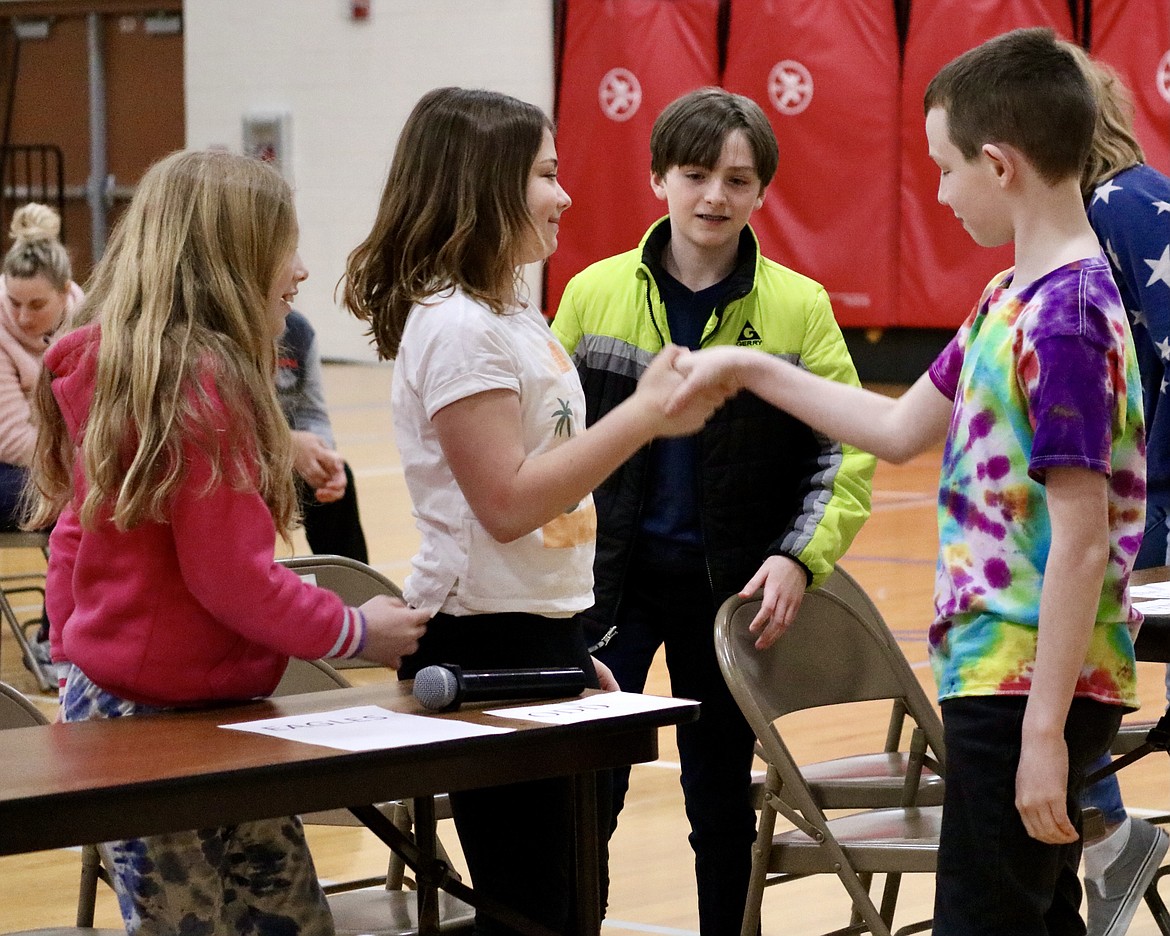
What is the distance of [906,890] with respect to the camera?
382 centimetres

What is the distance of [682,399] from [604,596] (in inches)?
33.1

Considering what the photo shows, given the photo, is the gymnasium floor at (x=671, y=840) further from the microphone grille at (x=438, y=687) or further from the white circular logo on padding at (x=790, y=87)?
the white circular logo on padding at (x=790, y=87)

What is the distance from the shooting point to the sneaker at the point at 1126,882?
10.2 feet

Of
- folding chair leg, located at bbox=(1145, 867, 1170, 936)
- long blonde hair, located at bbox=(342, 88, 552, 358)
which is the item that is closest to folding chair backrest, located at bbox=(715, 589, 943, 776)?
folding chair leg, located at bbox=(1145, 867, 1170, 936)

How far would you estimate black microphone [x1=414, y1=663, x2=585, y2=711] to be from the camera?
2.13m

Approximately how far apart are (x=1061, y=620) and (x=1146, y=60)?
9.44 m

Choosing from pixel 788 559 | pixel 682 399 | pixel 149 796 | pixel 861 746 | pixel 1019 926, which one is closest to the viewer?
pixel 149 796

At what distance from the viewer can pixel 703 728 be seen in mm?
3092

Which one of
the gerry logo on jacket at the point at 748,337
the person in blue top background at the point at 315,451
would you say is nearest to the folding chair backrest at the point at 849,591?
the gerry logo on jacket at the point at 748,337

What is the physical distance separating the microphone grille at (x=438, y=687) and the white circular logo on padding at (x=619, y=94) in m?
10.9

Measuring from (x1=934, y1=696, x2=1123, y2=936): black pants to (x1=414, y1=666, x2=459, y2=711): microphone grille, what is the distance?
0.60 m

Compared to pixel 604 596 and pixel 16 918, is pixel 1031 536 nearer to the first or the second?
pixel 604 596

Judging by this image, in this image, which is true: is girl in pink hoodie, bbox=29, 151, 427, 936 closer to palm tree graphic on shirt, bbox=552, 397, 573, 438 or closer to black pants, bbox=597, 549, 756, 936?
palm tree graphic on shirt, bbox=552, 397, 573, 438

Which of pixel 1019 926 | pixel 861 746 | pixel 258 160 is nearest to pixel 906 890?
pixel 861 746
